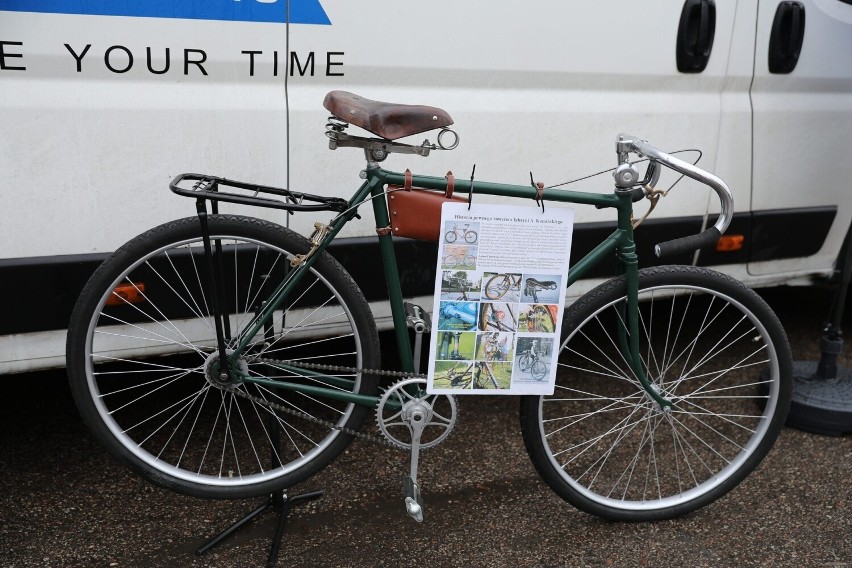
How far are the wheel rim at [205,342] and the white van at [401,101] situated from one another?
16 cm

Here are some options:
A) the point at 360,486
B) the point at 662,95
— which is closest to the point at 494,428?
the point at 360,486

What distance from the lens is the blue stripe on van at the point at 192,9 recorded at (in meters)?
2.56

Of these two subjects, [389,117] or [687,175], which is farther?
[687,175]

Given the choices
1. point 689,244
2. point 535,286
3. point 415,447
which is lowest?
point 415,447

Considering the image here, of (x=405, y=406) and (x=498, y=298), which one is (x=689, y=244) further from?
(x=405, y=406)

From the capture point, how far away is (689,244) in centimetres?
262

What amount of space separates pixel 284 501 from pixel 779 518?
1526 mm

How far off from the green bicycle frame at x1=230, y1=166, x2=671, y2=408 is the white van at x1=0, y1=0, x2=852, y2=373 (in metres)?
0.46

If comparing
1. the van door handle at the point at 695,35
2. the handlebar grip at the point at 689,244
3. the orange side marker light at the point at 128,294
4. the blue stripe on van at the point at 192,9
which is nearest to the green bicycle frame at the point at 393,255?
the handlebar grip at the point at 689,244

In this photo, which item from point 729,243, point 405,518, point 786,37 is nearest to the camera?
point 405,518

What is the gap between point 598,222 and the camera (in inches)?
136

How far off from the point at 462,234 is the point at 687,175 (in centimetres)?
63

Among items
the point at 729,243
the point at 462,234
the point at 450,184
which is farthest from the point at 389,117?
the point at 729,243

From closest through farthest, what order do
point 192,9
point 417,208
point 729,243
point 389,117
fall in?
1. point 389,117
2. point 417,208
3. point 192,9
4. point 729,243
